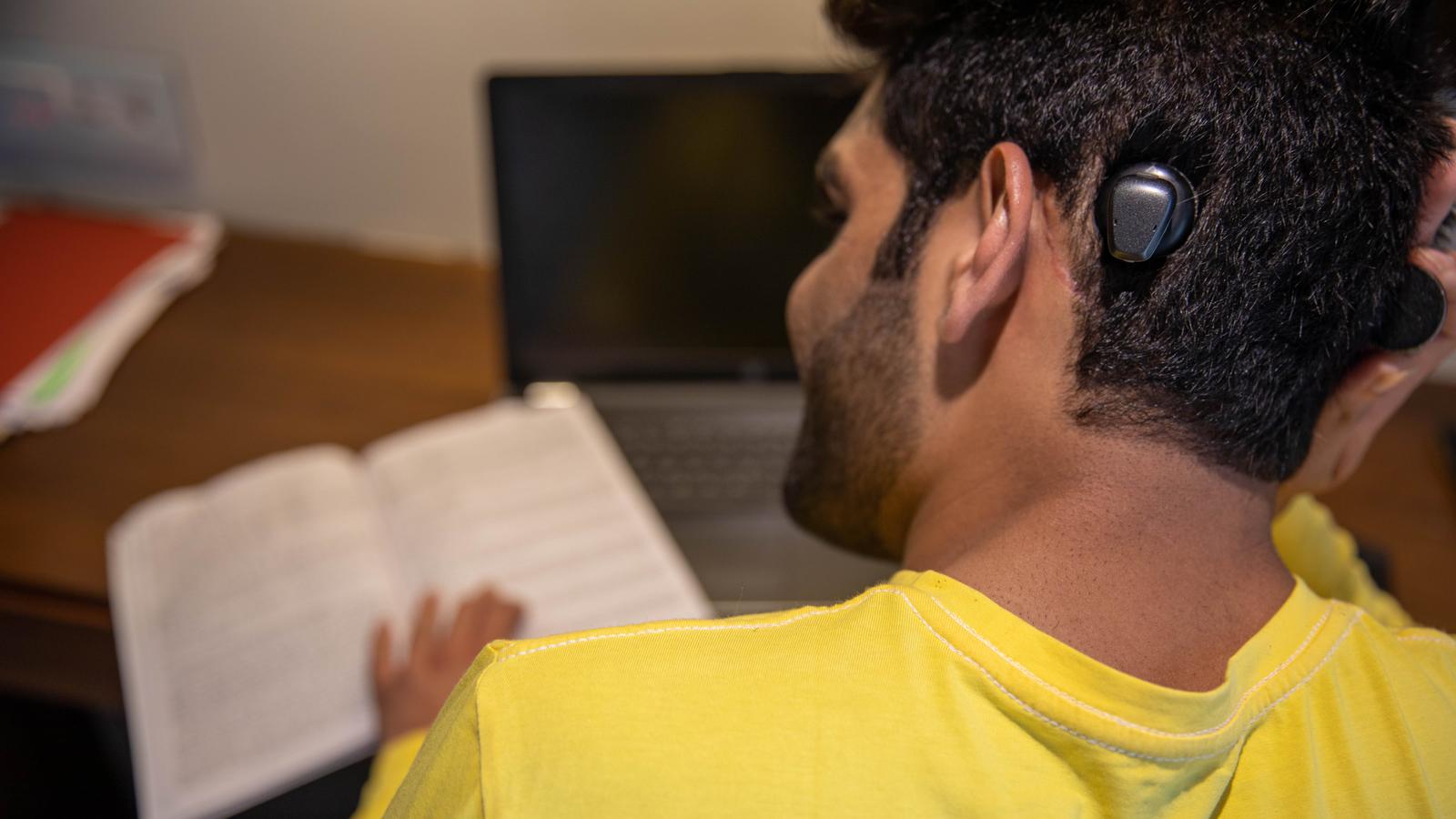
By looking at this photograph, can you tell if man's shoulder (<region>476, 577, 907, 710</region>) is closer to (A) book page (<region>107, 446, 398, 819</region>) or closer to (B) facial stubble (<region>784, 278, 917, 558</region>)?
(B) facial stubble (<region>784, 278, 917, 558</region>)

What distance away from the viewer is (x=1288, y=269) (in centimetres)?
50

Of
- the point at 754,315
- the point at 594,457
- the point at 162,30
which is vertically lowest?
the point at 594,457

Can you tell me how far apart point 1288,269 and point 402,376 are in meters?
0.86

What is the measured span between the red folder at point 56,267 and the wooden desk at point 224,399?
0.08 m

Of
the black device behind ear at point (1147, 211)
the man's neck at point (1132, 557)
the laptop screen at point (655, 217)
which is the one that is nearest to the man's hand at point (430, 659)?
the laptop screen at point (655, 217)

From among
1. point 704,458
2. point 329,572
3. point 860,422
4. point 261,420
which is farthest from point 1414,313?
point 261,420

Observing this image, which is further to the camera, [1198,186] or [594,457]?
[594,457]

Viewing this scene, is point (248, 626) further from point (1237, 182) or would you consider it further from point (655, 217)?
point (1237, 182)

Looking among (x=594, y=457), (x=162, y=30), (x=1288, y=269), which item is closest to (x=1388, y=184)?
(x=1288, y=269)

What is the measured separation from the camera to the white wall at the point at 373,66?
1.07m

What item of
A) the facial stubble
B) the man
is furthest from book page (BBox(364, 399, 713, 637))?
the man

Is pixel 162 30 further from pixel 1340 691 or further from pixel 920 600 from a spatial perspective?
pixel 1340 691

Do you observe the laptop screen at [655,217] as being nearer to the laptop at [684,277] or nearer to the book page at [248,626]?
the laptop at [684,277]

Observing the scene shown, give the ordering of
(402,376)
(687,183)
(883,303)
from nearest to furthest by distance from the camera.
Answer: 1. (883,303)
2. (687,183)
3. (402,376)
